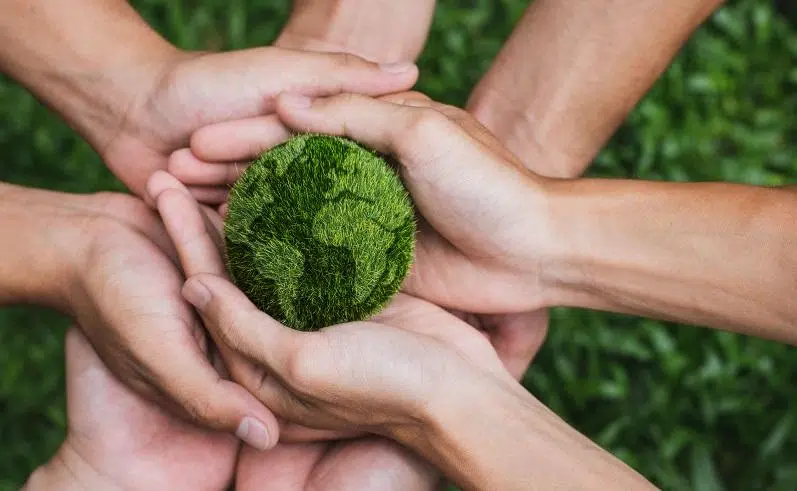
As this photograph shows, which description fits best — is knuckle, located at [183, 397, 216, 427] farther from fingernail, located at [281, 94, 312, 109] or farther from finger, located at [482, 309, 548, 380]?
finger, located at [482, 309, 548, 380]

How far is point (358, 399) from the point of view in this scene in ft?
7.08

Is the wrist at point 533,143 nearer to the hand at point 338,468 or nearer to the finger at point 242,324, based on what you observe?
the hand at point 338,468

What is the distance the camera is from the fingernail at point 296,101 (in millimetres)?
2490

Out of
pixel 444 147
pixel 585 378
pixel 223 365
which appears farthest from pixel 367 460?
pixel 585 378

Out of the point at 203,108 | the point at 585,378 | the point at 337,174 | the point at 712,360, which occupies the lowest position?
the point at 585,378

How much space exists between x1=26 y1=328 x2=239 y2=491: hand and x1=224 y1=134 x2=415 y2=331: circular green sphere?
1.91ft

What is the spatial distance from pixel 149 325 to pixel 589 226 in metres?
1.26

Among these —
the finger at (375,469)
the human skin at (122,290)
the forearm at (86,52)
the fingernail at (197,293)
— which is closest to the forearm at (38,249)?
the human skin at (122,290)

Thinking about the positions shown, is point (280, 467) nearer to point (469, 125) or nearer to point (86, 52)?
point (469, 125)

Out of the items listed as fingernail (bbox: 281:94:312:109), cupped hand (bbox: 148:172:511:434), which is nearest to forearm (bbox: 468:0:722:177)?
fingernail (bbox: 281:94:312:109)

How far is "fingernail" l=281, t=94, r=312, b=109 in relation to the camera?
2.49 metres

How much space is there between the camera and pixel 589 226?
2.49 meters

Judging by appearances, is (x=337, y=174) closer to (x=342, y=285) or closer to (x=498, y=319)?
(x=342, y=285)

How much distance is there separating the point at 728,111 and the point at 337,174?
2706 millimetres
